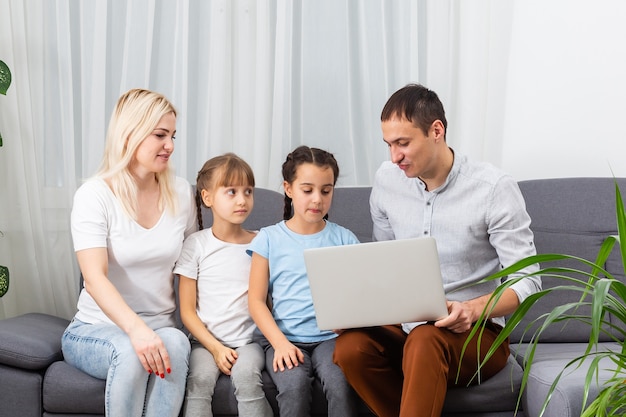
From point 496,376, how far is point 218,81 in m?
→ 1.47

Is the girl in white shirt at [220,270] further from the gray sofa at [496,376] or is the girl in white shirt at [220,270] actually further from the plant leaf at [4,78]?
the plant leaf at [4,78]

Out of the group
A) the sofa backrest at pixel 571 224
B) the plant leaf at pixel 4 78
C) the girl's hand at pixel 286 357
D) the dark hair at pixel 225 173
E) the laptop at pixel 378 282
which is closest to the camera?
the laptop at pixel 378 282

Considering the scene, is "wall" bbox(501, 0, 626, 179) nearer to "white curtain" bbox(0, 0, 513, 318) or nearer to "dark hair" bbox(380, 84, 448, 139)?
"white curtain" bbox(0, 0, 513, 318)

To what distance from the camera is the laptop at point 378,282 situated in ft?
5.57

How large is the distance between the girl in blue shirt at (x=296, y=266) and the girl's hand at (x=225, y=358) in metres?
0.09

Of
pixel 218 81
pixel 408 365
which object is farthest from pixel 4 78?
pixel 408 365

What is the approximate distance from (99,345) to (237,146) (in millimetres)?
1124

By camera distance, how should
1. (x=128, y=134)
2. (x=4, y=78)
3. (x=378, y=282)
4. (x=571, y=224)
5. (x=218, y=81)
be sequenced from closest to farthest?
(x=378, y=282) < (x=128, y=134) < (x=571, y=224) < (x=4, y=78) < (x=218, y=81)

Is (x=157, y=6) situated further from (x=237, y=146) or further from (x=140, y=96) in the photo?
(x=140, y=96)

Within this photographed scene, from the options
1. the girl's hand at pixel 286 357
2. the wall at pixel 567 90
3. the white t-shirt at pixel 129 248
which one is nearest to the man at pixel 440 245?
the girl's hand at pixel 286 357

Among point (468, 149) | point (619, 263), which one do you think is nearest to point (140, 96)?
point (468, 149)

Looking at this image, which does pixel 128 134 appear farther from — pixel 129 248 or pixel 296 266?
pixel 296 266

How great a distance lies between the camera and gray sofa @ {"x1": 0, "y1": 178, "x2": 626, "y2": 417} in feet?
6.06

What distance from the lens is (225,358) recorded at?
1.95m
